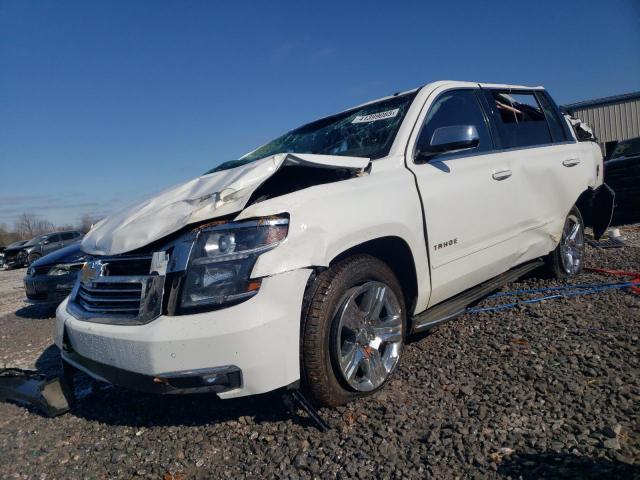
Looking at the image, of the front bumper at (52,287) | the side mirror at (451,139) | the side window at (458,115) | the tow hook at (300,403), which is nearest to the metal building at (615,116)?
the side window at (458,115)

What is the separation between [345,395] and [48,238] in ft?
69.0

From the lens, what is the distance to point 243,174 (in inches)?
87.7

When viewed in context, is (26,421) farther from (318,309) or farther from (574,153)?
(574,153)

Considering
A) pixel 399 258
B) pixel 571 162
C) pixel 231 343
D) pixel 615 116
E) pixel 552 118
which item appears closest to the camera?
pixel 231 343

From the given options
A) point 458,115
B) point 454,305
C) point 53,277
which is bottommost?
point 454,305

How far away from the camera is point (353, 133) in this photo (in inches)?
129

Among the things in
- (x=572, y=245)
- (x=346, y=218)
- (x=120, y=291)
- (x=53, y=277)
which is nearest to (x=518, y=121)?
(x=572, y=245)

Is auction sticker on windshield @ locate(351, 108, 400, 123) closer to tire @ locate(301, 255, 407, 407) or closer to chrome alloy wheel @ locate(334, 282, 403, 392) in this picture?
tire @ locate(301, 255, 407, 407)

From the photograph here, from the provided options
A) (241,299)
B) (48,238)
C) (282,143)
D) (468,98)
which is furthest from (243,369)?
(48,238)

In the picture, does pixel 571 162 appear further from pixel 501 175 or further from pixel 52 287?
pixel 52 287

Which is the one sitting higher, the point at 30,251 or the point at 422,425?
the point at 422,425

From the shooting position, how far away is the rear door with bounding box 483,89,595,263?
11.8ft

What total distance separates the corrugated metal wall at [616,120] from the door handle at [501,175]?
23.0 meters

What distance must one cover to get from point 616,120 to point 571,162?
23.0 meters
